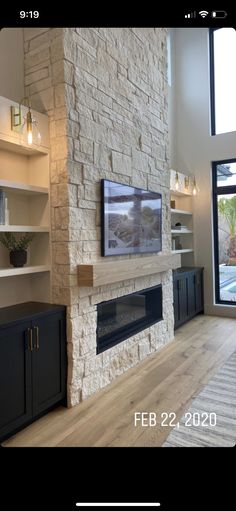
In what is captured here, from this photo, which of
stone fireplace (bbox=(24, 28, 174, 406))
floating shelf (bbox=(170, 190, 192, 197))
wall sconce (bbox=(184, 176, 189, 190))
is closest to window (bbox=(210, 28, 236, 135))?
wall sconce (bbox=(184, 176, 189, 190))

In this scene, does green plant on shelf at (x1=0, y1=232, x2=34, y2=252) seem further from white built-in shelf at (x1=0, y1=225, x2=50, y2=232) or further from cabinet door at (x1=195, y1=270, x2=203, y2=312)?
cabinet door at (x1=195, y1=270, x2=203, y2=312)

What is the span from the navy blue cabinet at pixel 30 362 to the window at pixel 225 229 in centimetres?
332

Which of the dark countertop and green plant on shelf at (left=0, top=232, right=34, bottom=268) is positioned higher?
green plant on shelf at (left=0, top=232, right=34, bottom=268)

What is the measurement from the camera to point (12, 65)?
2320 mm

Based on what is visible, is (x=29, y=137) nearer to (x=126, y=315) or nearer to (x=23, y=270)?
(x=23, y=270)

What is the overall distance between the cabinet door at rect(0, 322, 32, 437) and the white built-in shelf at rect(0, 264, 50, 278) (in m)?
0.34

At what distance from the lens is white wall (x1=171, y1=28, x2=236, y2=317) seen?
480 centimetres

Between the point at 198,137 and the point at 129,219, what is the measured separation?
9.02 ft

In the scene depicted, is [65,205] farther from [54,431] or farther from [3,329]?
[54,431]

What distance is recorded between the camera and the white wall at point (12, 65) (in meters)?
2.23
